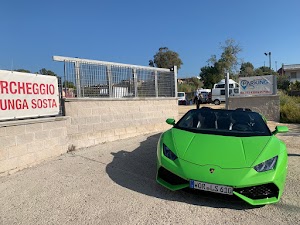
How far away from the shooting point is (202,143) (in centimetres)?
396

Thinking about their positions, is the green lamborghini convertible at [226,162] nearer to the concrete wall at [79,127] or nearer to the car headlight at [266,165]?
the car headlight at [266,165]

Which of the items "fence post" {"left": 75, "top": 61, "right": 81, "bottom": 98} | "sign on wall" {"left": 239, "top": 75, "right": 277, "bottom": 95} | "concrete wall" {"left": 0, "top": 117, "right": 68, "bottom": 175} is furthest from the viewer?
"sign on wall" {"left": 239, "top": 75, "right": 277, "bottom": 95}

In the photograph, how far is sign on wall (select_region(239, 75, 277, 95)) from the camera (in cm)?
1402

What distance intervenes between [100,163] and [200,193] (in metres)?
2.68

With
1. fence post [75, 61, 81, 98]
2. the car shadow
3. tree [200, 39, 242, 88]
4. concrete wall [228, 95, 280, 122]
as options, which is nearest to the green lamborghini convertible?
the car shadow

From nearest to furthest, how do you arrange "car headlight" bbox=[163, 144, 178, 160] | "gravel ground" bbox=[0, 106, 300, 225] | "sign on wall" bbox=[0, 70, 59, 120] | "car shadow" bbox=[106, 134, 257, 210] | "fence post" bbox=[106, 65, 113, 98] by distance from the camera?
"gravel ground" bbox=[0, 106, 300, 225]
"car shadow" bbox=[106, 134, 257, 210]
"car headlight" bbox=[163, 144, 178, 160]
"sign on wall" bbox=[0, 70, 59, 120]
"fence post" bbox=[106, 65, 113, 98]

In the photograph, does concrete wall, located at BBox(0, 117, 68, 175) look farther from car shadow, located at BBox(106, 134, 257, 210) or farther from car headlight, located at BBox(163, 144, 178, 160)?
car headlight, located at BBox(163, 144, 178, 160)

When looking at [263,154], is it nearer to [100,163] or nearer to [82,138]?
[100,163]

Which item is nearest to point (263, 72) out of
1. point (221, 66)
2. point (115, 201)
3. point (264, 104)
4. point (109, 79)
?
point (221, 66)

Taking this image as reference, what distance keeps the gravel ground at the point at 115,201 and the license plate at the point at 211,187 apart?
112mm

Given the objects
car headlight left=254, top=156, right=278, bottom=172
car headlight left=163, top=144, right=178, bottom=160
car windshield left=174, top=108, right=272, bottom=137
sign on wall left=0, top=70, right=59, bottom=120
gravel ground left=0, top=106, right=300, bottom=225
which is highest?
sign on wall left=0, top=70, right=59, bottom=120

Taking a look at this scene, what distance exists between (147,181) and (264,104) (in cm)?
1165

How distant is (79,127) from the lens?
6.82 meters

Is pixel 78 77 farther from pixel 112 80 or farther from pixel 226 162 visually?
pixel 226 162
